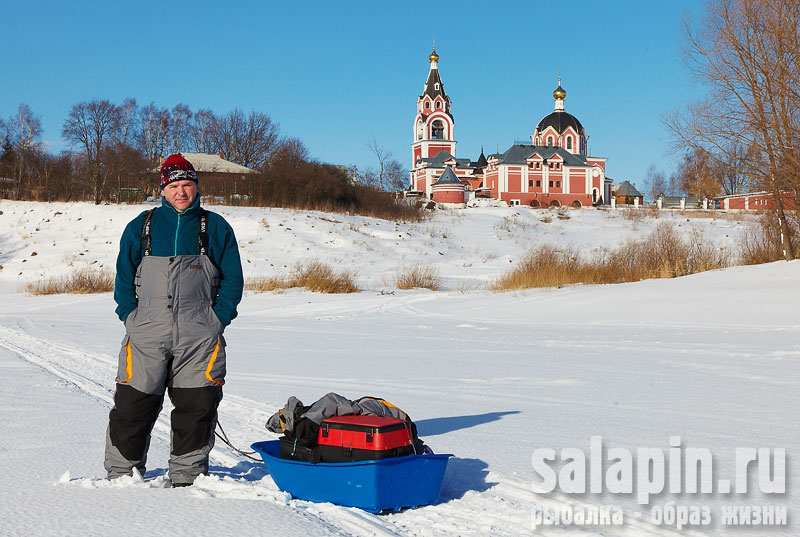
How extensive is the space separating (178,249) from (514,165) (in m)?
79.8

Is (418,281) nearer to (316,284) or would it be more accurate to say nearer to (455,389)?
(316,284)

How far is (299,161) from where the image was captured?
4566 cm

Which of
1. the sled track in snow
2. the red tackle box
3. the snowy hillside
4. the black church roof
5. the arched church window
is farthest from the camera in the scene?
the arched church window

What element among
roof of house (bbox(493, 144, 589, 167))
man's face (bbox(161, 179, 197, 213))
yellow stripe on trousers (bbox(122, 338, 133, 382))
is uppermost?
roof of house (bbox(493, 144, 589, 167))

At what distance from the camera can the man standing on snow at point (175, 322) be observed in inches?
155

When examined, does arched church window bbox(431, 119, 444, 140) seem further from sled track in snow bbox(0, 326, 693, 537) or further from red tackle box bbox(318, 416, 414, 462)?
red tackle box bbox(318, 416, 414, 462)

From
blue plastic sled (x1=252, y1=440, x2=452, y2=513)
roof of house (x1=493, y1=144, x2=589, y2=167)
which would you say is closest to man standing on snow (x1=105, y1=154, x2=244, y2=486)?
blue plastic sled (x1=252, y1=440, x2=452, y2=513)

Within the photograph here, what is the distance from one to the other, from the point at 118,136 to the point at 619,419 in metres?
71.2

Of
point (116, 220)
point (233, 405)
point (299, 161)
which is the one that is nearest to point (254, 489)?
point (233, 405)

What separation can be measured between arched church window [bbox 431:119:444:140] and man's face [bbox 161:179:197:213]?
9319 cm

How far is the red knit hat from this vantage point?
4.12m

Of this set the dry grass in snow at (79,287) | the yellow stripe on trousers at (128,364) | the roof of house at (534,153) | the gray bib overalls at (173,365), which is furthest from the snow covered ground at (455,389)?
the roof of house at (534,153)

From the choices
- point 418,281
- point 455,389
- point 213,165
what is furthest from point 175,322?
point 213,165
